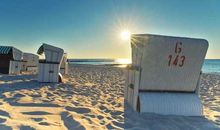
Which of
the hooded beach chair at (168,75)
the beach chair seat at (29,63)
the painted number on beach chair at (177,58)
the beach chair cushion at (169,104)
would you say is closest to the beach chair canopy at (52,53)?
the hooded beach chair at (168,75)

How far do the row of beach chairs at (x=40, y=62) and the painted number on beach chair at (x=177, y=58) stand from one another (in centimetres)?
694

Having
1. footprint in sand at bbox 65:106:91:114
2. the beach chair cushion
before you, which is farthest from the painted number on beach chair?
footprint in sand at bbox 65:106:91:114

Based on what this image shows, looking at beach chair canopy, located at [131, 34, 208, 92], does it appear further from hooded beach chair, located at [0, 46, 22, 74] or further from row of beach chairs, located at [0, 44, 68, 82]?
hooded beach chair, located at [0, 46, 22, 74]

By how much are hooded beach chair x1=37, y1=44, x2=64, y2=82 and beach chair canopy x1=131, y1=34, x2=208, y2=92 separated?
6.34 metres

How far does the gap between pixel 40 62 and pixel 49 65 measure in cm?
43

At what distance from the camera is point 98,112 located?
5.97m

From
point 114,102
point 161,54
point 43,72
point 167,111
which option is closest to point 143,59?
point 161,54

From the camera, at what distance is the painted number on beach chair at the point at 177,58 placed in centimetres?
643

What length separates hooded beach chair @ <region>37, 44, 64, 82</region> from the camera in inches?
476

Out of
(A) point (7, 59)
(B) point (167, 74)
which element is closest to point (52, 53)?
(A) point (7, 59)

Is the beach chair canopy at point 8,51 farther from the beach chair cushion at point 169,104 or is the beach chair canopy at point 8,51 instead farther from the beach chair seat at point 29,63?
the beach chair cushion at point 169,104

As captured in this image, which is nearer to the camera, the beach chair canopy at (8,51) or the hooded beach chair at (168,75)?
the hooded beach chair at (168,75)

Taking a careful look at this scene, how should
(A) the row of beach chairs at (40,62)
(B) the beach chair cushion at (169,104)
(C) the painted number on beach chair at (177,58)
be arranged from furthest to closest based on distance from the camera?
(A) the row of beach chairs at (40,62) < (C) the painted number on beach chair at (177,58) < (B) the beach chair cushion at (169,104)

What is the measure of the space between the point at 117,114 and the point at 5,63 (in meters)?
11.9
